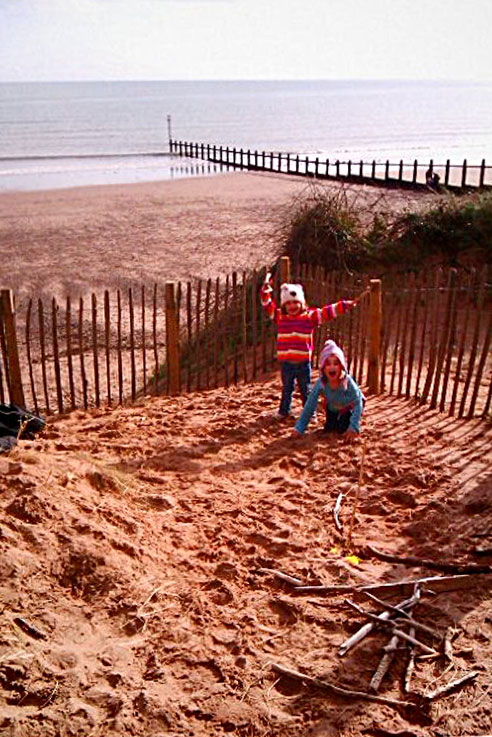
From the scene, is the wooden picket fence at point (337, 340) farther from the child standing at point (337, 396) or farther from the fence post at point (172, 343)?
the child standing at point (337, 396)

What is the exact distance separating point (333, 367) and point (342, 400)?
0.33m

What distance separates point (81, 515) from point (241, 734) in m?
1.69

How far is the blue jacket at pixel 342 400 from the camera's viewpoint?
600 cm

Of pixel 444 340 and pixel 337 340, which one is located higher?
pixel 444 340

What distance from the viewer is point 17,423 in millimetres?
6398

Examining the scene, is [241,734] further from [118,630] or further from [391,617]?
[391,617]

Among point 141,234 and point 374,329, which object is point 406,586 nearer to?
point 374,329

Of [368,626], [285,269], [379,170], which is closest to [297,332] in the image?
[285,269]

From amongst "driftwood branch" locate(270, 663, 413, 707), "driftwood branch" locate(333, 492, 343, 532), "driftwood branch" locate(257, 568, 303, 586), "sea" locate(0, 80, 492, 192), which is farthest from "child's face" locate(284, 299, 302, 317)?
"sea" locate(0, 80, 492, 192)

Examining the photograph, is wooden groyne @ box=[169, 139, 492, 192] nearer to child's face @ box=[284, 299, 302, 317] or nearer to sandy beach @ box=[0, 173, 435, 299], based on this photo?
sandy beach @ box=[0, 173, 435, 299]

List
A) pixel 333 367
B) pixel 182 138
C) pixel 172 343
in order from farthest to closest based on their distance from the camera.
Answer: pixel 182 138 < pixel 172 343 < pixel 333 367

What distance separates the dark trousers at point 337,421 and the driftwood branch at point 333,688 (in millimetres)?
3085

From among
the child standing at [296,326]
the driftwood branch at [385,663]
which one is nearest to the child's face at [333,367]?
the child standing at [296,326]

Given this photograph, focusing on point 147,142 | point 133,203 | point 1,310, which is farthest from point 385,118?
point 1,310
